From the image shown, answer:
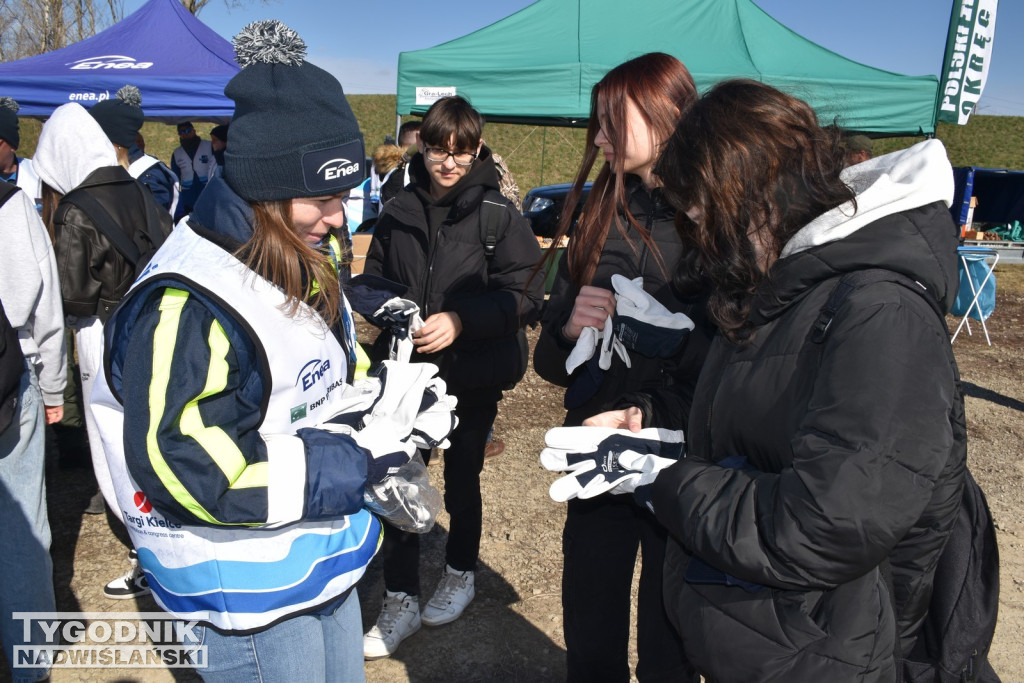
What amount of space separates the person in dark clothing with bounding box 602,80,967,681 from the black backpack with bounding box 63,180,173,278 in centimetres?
266

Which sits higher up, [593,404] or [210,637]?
[593,404]

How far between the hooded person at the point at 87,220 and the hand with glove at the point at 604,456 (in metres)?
2.29

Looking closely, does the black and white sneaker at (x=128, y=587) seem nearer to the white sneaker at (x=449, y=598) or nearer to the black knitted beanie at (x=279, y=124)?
the white sneaker at (x=449, y=598)

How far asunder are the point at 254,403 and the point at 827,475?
0.96m

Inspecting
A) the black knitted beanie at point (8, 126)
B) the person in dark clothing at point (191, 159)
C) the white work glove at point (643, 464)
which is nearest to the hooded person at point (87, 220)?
the black knitted beanie at point (8, 126)

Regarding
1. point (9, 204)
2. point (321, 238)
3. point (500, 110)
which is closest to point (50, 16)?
point (500, 110)

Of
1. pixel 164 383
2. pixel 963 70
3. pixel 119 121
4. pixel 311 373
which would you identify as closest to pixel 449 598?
pixel 311 373

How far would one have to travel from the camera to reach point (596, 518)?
1.94 m

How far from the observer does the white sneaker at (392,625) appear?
267cm

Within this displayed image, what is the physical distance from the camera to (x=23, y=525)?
236 cm

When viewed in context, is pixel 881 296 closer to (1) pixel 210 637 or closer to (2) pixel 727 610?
(2) pixel 727 610

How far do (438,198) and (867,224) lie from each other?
68.4 inches

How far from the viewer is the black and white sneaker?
122 inches

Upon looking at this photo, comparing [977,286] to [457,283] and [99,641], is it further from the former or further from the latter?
[99,641]
